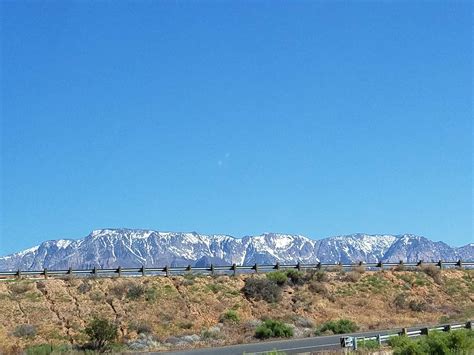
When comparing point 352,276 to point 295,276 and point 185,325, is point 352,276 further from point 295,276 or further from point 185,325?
point 185,325

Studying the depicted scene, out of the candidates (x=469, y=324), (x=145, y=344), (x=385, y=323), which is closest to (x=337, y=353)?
(x=469, y=324)

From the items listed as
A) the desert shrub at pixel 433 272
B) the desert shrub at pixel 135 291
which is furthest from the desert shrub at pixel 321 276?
the desert shrub at pixel 135 291

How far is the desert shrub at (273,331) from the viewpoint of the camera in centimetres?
4497

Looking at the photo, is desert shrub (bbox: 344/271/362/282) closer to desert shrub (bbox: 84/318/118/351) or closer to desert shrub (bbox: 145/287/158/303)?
desert shrub (bbox: 145/287/158/303)

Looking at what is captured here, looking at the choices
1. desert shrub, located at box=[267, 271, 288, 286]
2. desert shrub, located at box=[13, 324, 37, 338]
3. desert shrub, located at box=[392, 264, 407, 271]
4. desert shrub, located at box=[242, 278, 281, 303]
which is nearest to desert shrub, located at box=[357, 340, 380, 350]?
desert shrub, located at box=[13, 324, 37, 338]

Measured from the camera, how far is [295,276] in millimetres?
63750

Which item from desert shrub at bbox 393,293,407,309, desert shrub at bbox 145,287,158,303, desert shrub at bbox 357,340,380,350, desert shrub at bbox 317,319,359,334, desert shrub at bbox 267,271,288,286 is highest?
desert shrub at bbox 267,271,288,286

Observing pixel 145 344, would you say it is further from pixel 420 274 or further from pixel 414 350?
pixel 420 274

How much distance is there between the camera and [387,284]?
66000 millimetres

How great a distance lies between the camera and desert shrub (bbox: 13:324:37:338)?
46291mm

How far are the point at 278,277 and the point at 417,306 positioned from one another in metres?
11.6

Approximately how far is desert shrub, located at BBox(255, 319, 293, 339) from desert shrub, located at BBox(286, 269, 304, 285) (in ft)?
55.5

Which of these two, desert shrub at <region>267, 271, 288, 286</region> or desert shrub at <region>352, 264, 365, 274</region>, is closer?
desert shrub at <region>267, 271, 288, 286</region>

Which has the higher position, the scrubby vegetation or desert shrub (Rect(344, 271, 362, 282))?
desert shrub (Rect(344, 271, 362, 282))
